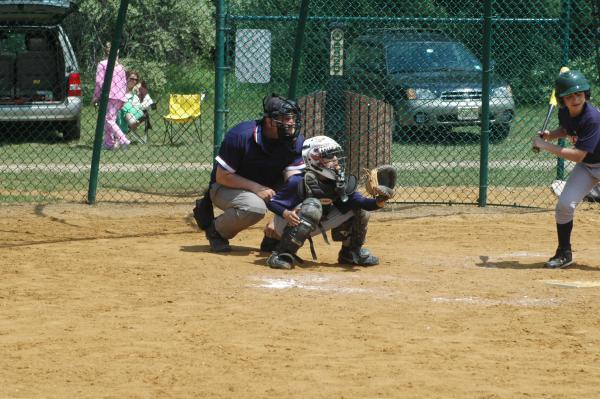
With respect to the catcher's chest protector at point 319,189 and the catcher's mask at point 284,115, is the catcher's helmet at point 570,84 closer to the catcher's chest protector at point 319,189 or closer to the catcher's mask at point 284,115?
the catcher's chest protector at point 319,189

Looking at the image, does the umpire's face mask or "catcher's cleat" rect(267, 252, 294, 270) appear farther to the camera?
the umpire's face mask

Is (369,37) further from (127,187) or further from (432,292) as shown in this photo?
(432,292)

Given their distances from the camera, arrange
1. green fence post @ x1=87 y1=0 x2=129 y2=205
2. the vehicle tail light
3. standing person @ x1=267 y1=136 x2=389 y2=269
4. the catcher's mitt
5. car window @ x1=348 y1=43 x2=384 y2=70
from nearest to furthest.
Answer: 1. the catcher's mitt
2. standing person @ x1=267 y1=136 x2=389 y2=269
3. green fence post @ x1=87 y1=0 x2=129 y2=205
4. car window @ x1=348 y1=43 x2=384 y2=70
5. the vehicle tail light

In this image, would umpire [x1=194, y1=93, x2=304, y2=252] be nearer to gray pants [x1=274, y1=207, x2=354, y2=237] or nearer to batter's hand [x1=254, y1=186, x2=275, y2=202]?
batter's hand [x1=254, y1=186, x2=275, y2=202]

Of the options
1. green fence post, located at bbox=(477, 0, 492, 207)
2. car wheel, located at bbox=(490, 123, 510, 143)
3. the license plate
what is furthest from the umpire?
car wheel, located at bbox=(490, 123, 510, 143)

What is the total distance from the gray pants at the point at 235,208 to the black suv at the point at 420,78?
240 inches

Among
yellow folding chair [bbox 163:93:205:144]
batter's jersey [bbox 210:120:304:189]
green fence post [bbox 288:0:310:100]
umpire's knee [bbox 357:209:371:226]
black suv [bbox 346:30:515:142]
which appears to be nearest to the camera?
umpire's knee [bbox 357:209:371:226]

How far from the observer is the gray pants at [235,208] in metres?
9.03

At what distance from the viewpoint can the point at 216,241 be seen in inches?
367

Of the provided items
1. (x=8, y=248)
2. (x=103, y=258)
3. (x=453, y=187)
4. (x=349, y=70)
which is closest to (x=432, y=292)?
(x=103, y=258)

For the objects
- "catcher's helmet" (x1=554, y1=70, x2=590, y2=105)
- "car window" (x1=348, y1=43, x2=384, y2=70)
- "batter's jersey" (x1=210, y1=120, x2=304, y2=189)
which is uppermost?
"car window" (x1=348, y1=43, x2=384, y2=70)

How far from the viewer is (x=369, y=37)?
15.3 m

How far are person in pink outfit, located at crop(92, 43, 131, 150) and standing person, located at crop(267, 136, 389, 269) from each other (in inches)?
385

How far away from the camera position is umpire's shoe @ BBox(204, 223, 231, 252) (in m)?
9.28
